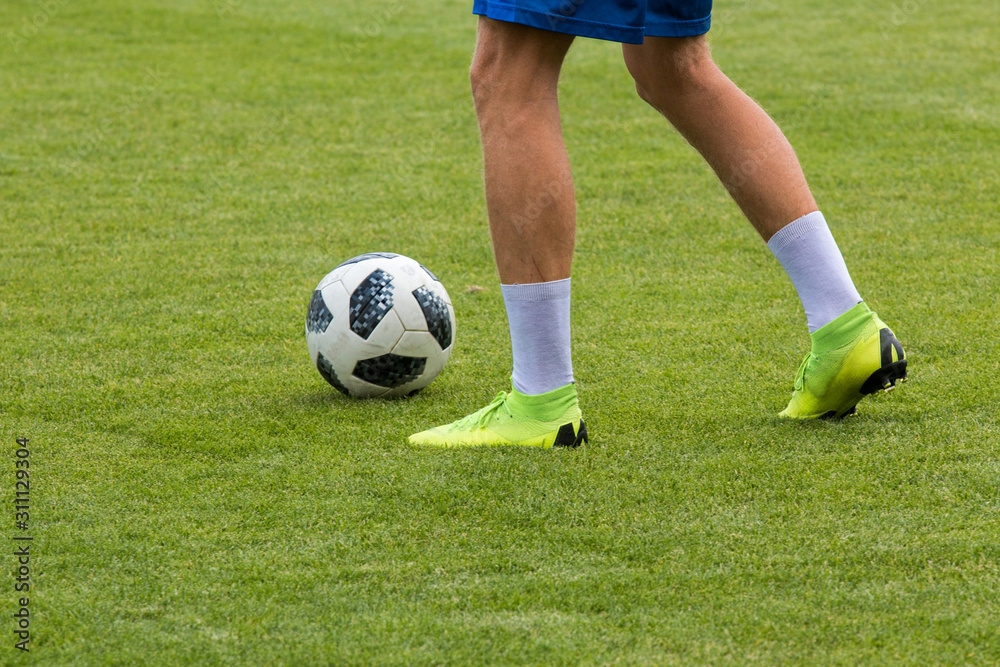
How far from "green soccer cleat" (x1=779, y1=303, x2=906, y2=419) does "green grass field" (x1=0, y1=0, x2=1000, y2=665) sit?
0.12m

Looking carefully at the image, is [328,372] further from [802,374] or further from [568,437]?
[802,374]

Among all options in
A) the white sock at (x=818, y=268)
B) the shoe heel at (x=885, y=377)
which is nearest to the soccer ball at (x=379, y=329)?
the white sock at (x=818, y=268)

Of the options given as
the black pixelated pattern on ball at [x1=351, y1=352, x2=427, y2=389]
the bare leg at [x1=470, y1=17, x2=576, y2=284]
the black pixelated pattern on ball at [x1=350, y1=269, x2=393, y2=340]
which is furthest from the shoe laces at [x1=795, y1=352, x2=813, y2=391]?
the black pixelated pattern on ball at [x1=350, y1=269, x2=393, y2=340]

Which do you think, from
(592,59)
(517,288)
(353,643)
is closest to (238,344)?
(517,288)

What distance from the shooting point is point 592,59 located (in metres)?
9.67

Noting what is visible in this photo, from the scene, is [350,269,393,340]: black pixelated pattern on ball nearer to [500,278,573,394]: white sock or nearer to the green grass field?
the green grass field

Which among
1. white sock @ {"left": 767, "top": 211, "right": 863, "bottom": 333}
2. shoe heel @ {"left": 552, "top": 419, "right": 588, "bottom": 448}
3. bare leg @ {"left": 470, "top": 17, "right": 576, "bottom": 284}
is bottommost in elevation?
shoe heel @ {"left": 552, "top": 419, "right": 588, "bottom": 448}

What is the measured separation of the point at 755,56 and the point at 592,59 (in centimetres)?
135

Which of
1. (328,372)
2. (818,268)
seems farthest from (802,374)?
(328,372)

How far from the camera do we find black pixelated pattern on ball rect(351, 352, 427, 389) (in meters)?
3.20

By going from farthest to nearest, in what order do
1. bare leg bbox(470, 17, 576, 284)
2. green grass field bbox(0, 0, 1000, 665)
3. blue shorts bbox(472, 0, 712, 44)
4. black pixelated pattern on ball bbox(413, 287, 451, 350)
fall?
black pixelated pattern on ball bbox(413, 287, 451, 350)
bare leg bbox(470, 17, 576, 284)
blue shorts bbox(472, 0, 712, 44)
green grass field bbox(0, 0, 1000, 665)

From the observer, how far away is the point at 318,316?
3311mm

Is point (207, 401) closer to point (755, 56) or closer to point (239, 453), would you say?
point (239, 453)

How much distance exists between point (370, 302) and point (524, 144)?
0.82m
